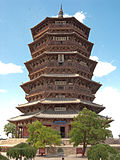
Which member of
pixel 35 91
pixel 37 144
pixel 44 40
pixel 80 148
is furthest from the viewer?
pixel 44 40

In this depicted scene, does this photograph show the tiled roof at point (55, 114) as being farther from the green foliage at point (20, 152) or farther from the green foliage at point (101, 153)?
the green foliage at point (20, 152)

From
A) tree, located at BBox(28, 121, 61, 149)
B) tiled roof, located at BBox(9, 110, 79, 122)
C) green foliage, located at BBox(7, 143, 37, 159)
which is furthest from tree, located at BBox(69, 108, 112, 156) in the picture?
green foliage, located at BBox(7, 143, 37, 159)

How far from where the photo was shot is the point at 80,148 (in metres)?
26.2

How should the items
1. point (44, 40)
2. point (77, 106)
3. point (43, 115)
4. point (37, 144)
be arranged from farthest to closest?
1. point (44, 40)
2. point (77, 106)
3. point (43, 115)
4. point (37, 144)

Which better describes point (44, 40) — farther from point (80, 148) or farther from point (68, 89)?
point (80, 148)

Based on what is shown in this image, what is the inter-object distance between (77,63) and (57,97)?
27.2ft

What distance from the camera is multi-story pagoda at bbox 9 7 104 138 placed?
33219 mm

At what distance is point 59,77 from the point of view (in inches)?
1391

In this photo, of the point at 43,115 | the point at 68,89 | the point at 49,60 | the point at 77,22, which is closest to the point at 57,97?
the point at 68,89

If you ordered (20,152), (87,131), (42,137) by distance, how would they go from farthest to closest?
(87,131) → (42,137) → (20,152)

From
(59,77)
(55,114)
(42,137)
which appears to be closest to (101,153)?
(42,137)

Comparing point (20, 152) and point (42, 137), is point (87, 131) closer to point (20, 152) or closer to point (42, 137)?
point (42, 137)

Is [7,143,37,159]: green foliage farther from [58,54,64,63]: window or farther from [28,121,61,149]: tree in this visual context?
[58,54,64,63]: window

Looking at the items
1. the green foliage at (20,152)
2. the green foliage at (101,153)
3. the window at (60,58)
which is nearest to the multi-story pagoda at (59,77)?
the window at (60,58)
